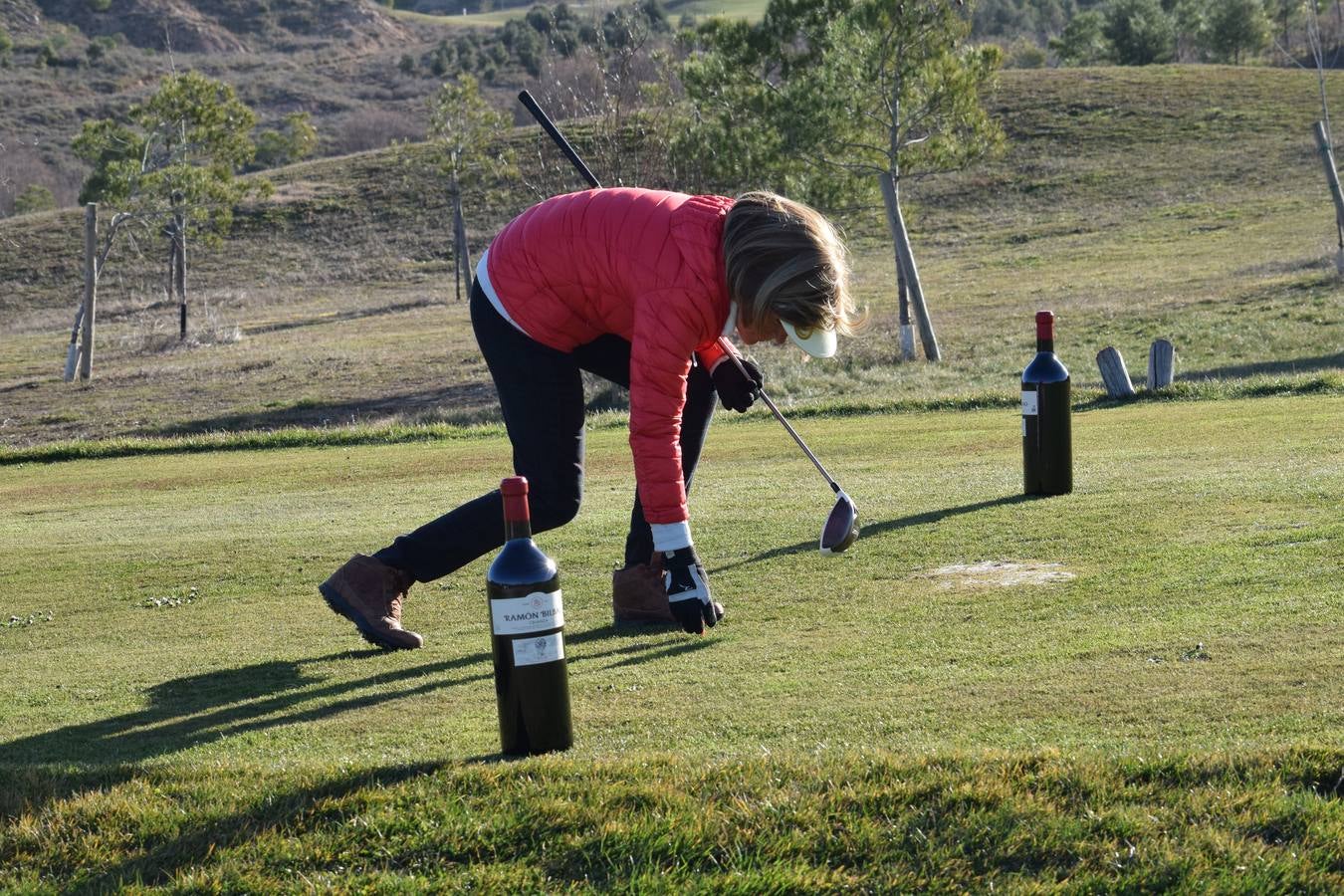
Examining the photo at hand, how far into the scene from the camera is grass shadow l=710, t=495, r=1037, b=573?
8.69 m

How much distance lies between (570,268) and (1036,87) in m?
73.3

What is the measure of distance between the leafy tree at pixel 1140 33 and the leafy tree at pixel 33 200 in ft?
202

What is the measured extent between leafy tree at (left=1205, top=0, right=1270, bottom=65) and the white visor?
87604mm

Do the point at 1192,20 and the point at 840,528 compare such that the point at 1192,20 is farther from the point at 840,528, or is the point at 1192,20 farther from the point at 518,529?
the point at 518,529

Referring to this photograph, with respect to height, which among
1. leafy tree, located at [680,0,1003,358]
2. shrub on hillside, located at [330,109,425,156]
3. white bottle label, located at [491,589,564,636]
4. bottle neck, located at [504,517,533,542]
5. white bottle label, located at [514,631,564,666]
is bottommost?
white bottle label, located at [514,631,564,666]

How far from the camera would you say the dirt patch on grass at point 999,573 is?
24.2 feet

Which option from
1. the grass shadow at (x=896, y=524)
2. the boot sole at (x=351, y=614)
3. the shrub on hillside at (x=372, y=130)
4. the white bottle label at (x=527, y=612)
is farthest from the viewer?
the shrub on hillside at (x=372, y=130)

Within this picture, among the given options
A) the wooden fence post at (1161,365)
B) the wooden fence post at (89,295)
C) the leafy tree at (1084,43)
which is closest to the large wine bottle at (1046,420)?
the wooden fence post at (1161,365)

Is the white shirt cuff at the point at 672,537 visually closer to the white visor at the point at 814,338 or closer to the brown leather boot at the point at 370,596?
the white visor at the point at 814,338

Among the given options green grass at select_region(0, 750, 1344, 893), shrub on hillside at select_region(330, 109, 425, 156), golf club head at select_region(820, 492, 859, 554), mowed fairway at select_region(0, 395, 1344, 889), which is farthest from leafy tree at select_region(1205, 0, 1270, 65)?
green grass at select_region(0, 750, 1344, 893)

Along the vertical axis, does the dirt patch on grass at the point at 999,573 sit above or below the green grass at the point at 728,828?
below

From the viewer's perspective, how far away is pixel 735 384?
6.88 meters

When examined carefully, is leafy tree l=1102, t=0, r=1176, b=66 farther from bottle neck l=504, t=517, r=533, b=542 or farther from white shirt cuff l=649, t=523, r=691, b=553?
bottle neck l=504, t=517, r=533, b=542

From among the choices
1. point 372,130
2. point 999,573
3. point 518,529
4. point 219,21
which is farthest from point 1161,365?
point 219,21
